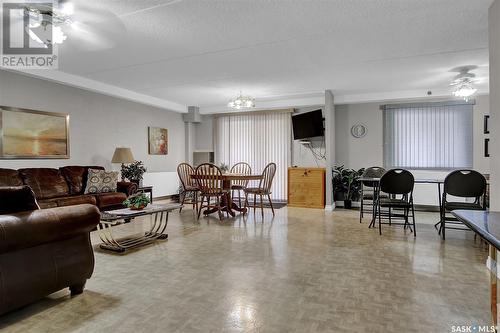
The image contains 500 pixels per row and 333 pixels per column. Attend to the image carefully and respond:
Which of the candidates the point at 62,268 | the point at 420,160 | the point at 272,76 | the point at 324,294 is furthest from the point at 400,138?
the point at 62,268

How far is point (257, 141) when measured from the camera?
7574 mm

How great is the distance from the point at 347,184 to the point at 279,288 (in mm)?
4591

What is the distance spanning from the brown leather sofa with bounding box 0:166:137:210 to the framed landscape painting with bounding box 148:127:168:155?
1.79 metres

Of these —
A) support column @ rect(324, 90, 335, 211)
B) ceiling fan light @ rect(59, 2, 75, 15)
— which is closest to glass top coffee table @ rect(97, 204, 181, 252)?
ceiling fan light @ rect(59, 2, 75, 15)

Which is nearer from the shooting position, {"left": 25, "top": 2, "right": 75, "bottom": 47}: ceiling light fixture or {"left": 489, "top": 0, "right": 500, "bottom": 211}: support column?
{"left": 489, "top": 0, "right": 500, "bottom": 211}: support column

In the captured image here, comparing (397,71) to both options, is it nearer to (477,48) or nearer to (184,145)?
(477,48)

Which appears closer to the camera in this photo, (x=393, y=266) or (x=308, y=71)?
(x=393, y=266)

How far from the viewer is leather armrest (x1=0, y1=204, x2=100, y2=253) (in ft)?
5.73

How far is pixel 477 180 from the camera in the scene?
3.80 metres

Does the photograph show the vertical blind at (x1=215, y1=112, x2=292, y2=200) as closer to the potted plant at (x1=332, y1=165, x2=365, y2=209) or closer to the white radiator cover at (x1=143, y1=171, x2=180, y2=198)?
the potted plant at (x1=332, y1=165, x2=365, y2=209)

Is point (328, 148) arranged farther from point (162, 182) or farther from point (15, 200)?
point (15, 200)

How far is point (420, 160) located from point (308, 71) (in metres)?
3.26

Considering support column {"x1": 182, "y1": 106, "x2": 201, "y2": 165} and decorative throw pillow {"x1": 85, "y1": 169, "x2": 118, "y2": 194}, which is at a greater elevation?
support column {"x1": 182, "y1": 106, "x2": 201, "y2": 165}

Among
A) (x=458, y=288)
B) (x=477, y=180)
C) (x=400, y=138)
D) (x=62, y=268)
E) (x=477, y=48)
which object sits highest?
(x=477, y=48)
